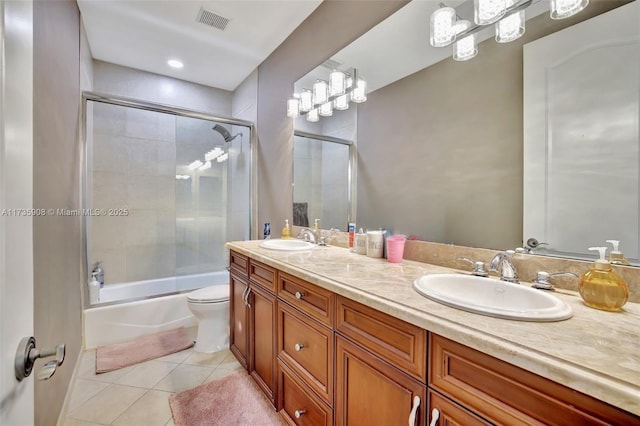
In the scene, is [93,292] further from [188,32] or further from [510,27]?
[510,27]

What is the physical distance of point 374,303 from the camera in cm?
85

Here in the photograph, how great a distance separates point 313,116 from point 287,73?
0.61m

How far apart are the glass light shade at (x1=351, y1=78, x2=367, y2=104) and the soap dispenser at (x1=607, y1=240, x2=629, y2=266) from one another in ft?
4.46

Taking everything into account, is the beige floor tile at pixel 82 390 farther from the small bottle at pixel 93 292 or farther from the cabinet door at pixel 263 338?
the cabinet door at pixel 263 338

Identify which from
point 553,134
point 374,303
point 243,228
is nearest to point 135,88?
point 243,228

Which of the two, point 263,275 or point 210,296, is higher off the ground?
point 263,275

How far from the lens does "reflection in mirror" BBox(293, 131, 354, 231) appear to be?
1912 millimetres

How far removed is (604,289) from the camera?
0.77m

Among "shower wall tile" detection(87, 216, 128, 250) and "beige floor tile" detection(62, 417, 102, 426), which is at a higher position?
"shower wall tile" detection(87, 216, 128, 250)

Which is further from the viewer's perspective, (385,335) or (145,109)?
(145,109)

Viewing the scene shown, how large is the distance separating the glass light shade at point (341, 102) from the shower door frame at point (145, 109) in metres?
1.27

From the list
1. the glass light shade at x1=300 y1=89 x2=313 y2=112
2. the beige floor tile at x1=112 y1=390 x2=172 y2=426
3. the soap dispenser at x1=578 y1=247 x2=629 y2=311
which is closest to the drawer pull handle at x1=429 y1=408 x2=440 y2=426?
the soap dispenser at x1=578 y1=247 x2=629 y2=311

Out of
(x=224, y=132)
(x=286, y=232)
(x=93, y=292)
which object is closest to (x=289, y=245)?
(x=286, y=232)

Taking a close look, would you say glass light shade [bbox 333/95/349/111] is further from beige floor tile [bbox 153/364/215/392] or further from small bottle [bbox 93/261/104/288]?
small bottle [bbox 93/261/104/288]
